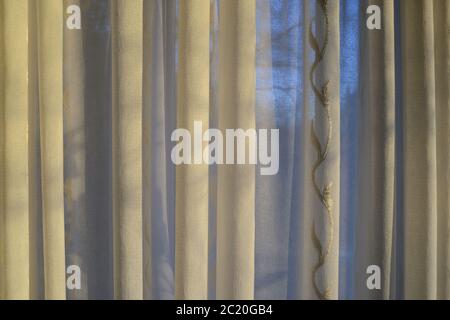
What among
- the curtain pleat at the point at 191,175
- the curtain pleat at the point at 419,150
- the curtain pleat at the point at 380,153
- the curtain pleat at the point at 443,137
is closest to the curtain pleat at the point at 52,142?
the curtain pleat at the point at 191,175

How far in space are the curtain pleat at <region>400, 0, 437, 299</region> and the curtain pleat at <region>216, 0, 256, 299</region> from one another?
1.64 feet

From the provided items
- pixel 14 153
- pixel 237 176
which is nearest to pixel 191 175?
pixel 237 176

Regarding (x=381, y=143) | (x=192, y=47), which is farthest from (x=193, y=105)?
(x=381, y=143)

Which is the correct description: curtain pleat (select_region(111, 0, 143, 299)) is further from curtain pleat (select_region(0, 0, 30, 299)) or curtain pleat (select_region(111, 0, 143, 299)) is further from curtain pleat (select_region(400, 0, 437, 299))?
curtain pleat (select_region(400, 0, 437, 299))

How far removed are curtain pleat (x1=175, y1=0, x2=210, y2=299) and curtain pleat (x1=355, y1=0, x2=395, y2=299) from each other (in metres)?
0.52

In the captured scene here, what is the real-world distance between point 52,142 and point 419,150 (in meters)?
1.09

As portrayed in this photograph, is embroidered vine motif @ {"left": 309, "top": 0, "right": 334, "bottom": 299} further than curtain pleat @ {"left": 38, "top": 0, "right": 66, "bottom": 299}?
Yes

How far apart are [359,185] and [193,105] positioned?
590 millimetres

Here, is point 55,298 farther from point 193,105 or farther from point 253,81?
point 253,81

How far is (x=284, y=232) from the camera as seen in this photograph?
1682 millimetres

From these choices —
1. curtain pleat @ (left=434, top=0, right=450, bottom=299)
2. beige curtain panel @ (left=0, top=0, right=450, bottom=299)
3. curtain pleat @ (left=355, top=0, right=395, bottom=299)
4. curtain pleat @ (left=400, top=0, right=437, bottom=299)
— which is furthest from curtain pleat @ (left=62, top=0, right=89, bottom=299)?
curtain pleat @ (left=434, top=0, right=450, bottom=299)

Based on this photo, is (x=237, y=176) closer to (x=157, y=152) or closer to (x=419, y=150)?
(x=157, y=152)

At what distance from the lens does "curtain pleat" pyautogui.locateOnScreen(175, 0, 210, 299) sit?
5.04 ft

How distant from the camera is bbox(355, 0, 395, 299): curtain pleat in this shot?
5.41 feet
